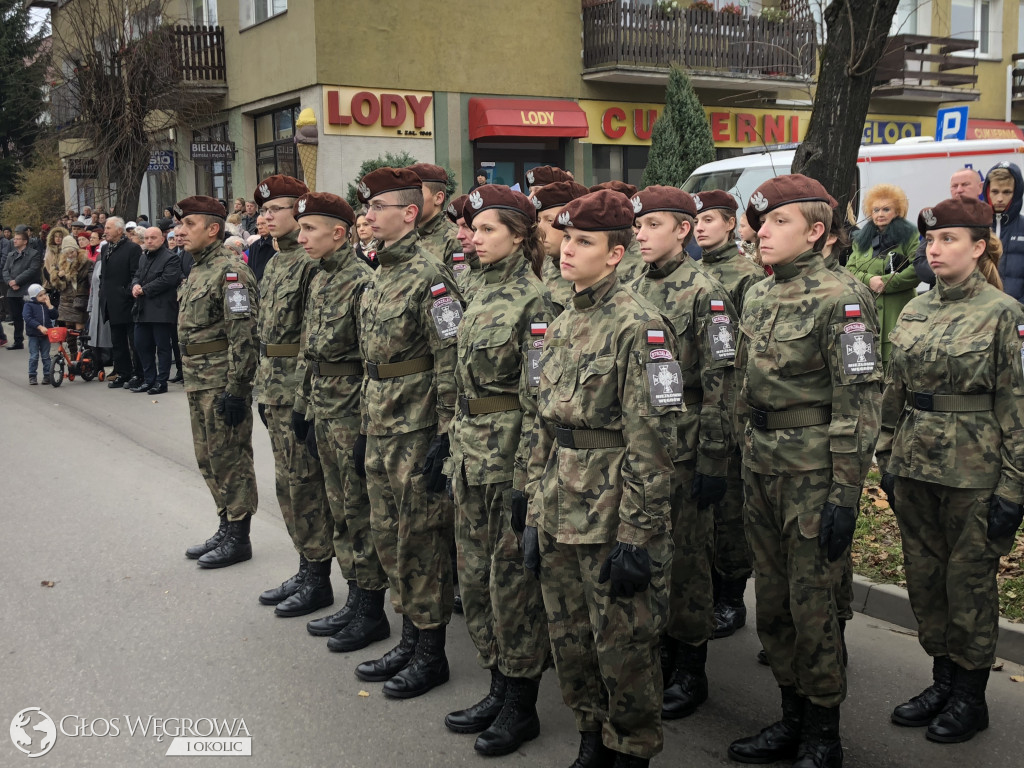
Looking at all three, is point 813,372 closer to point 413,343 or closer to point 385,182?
point 413,343

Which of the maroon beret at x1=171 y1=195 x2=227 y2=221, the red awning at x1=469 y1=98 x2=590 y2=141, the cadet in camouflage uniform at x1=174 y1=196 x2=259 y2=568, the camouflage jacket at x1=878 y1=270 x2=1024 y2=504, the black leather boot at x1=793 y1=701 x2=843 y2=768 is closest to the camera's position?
the black leather boot at x1=793 y1=701 x2=843 y2=768

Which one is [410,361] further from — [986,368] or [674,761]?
[986,368]

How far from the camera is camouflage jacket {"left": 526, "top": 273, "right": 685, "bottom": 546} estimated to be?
3.42 m

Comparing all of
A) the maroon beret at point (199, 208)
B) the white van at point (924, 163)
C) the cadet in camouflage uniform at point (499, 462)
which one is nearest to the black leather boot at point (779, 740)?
the cadet in camouflage uniform at point (499, 462)

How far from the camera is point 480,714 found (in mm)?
4387

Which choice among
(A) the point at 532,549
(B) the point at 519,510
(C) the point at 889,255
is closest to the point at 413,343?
(B) the point at 519,510

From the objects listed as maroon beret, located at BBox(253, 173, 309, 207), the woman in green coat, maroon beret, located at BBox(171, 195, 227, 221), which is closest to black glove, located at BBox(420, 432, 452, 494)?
maroon beret, located at BBox(253, 173, 309, 207)

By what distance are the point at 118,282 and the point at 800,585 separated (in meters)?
12.0

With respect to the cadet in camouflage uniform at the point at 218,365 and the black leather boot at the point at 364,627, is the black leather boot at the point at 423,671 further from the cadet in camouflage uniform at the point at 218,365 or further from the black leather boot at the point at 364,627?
the cadet in camouflage uniform at the point at 218,365

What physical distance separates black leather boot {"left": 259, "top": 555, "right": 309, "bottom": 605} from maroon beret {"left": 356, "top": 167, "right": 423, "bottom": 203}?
2.22 meters

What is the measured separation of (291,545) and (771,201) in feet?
14.3

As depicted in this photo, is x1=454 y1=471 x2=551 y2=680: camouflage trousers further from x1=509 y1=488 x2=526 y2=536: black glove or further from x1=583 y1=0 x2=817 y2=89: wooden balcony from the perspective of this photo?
x1=583 y1=0 x2=817 y2=89: wooden balcony

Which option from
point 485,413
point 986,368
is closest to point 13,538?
point 485,413

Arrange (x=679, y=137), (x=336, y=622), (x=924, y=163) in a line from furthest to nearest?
(x=679, y=137)
(x=924, y=163)
(x=336, y=622)
